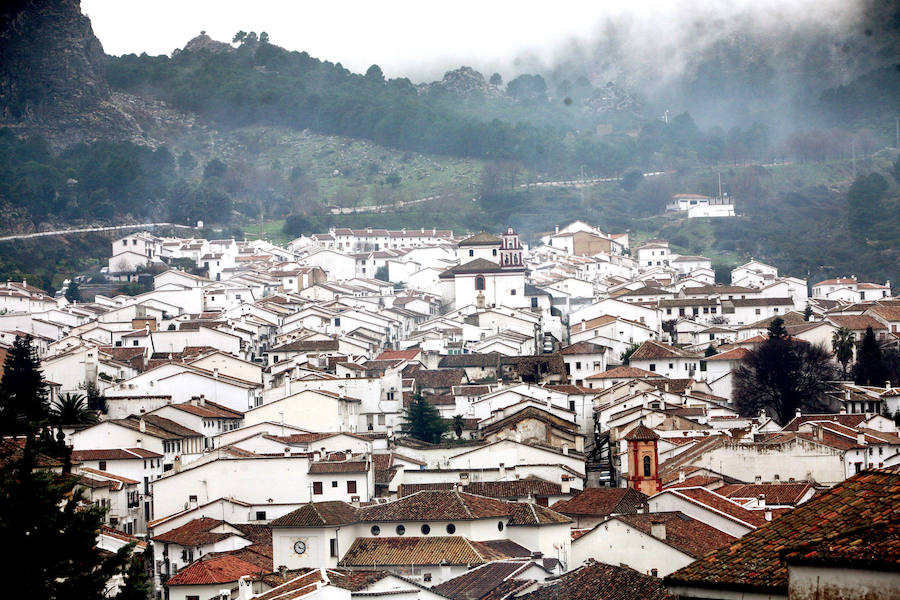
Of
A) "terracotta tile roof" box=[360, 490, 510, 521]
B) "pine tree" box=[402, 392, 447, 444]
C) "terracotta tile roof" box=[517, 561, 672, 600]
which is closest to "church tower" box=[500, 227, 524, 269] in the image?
"pine tree" box=[402, 392, 447, 444]

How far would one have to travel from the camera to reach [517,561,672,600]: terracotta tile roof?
70.0 feet

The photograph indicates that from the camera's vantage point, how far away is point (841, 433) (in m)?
43.2

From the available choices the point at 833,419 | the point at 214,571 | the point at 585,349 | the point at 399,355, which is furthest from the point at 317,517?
the point at 585,349

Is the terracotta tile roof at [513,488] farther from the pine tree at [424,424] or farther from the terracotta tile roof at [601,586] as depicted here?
the terracotta tile roof at [601,586]

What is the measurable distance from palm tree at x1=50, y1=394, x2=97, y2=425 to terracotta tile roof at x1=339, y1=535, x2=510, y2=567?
1549 cm

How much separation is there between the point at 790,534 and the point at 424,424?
41.0 meters

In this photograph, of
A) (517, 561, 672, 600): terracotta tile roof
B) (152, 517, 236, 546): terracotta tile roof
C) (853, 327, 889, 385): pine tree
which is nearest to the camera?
(517, 561, 672, 600): terracotta tile roof

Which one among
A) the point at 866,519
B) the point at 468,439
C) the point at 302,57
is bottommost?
the point at 468,439

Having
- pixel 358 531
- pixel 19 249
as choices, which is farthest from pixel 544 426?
pixel 19 249

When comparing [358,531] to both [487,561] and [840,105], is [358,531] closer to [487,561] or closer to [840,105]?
[487,561]

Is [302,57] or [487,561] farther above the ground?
[302,57]

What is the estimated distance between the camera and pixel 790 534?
752 cm

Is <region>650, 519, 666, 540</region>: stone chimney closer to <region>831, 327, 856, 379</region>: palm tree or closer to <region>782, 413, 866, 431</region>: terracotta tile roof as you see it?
<region>782, 413, 866, 431</region>: terracotta tile roof

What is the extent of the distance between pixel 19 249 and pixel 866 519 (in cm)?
9276
